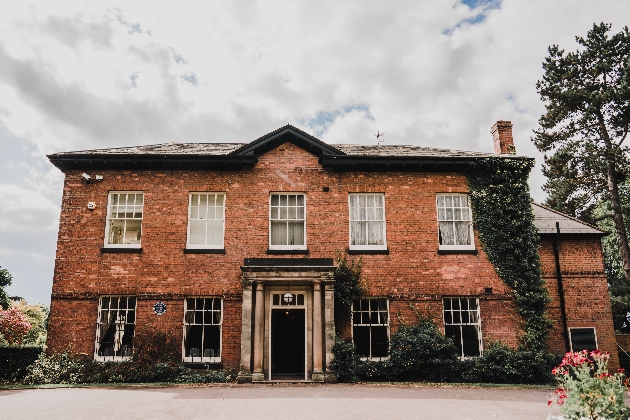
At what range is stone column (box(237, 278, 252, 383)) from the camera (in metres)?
13.6

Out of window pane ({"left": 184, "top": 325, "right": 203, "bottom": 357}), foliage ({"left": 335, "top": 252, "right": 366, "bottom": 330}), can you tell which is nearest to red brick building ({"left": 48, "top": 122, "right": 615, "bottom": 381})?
window pane ({"left": 184, "top": 325, "right": 203, "bottom": 357})

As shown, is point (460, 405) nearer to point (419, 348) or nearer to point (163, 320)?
point (419, 348)

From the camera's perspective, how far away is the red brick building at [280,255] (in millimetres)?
14633

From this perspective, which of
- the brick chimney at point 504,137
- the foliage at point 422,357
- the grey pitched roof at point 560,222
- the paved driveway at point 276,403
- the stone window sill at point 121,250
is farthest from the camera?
the brick chimney at point 504,137

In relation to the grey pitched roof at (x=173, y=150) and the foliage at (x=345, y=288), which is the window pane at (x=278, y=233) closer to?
the foliage at (x=345, y=288)

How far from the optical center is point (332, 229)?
15.6m

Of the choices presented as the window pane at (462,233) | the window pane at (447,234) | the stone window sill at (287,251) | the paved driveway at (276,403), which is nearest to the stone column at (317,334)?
the paved driveway at (276,403)

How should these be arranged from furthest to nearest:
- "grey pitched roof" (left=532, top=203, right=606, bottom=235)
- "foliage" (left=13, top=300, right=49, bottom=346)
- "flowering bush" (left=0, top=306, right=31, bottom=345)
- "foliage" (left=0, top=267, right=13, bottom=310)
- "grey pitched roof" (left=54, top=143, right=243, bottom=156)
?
"foliage" (left=13, top=300, right=49, bottom=346) → "foliage" (left=0, top=267, right=13, bottom=310) → "flowering bush" (left=0, top=306, right=31, bottom=345) → "grey pitched roof" (left=532, top=203, right=606, bottom=235) → "grey pitched roof" (left=54, top=143, right=243, bottom=156)

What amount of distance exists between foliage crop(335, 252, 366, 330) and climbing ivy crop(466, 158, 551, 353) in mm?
4679

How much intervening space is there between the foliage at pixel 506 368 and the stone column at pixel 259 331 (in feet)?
20.6

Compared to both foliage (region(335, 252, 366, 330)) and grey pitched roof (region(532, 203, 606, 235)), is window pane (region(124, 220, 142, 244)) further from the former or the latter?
grey pitched roof (region(532, 203, 606, 235))

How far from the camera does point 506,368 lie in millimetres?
14234

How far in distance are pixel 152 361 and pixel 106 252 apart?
4.02m

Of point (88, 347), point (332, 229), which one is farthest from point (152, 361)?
point (332, 229)
